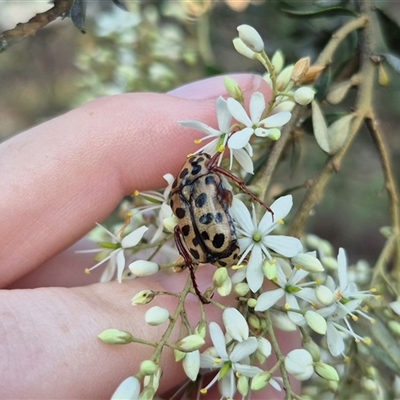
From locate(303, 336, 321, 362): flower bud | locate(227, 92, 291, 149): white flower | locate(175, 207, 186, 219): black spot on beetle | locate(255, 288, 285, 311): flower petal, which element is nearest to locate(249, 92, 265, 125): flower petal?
locate(227, 92, 291, 149): white flower

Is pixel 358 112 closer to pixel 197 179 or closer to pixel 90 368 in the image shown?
pixel 197 179

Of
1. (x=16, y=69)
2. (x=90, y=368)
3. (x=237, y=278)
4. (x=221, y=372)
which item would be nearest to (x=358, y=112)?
(x=237, y=278)

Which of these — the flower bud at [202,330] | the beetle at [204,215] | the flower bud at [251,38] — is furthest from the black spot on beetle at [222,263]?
the flower bud at [251,38]

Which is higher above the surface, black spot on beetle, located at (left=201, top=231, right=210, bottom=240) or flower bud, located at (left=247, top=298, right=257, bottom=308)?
black spot on beetle, located at (left=201, top=231, right=210, bottom=240)

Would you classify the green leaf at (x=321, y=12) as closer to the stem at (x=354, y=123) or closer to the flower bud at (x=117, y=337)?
the stem at (x=354, y=123)

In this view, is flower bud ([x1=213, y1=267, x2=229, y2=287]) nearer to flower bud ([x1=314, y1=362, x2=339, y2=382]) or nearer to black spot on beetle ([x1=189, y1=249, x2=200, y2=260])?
black spot on beetle ([x1=189, y1=249, x2=200, y2=260])

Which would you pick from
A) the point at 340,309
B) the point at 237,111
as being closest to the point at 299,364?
the point at 340,309
